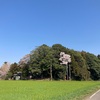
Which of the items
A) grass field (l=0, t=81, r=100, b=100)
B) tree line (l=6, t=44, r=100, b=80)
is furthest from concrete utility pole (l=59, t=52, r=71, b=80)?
grass field (l=0, t=81, r=100, b=100)

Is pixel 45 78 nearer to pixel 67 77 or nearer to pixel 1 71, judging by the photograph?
pixel 67 77

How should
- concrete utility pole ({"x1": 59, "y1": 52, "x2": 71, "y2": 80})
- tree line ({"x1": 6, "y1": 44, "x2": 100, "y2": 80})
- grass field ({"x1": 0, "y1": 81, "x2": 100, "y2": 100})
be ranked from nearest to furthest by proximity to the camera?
grass field ({"x1": 0, "y1": 81, "x2": 100, "y2": 100})
tree line ({"x1": 6, "y1": 44, "x2": 100, "y2": 80})
concrete utility pole ({"x1": 59, "y1": 52, "x2": 71, "y2": 80})

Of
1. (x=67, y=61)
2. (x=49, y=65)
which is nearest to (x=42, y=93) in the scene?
(x=49, y=65)

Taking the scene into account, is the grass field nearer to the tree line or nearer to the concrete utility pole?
the tree line

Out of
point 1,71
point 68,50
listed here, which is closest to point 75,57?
point 68,50

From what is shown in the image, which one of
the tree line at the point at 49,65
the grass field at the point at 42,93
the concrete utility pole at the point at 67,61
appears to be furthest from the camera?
the concrete utility pole at the point at 67,61

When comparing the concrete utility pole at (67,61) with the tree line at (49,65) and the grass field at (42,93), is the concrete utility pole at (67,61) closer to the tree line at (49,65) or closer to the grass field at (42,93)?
the tree line at (49,65)

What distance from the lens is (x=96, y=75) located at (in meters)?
128

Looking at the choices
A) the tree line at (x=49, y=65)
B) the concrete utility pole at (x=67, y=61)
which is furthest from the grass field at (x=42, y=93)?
the concrete utility pole at (x=67, y=61)

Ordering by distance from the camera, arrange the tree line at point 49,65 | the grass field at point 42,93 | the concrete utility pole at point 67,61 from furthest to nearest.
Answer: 1. the concrete utility pole at point 67,61
2. the tree line at point 49,65
3. the grass field at point 42,93

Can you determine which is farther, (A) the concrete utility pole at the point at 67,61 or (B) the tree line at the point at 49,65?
(A) the concrete utility pole at the point at 67,61

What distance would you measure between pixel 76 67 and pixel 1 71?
53643 mm

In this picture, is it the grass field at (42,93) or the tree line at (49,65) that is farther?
the tree line at (49,65)

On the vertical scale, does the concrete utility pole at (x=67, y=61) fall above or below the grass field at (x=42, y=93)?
above
